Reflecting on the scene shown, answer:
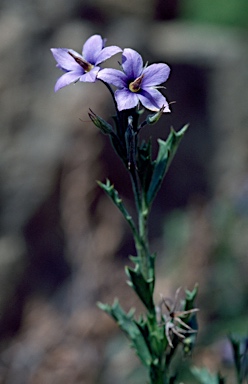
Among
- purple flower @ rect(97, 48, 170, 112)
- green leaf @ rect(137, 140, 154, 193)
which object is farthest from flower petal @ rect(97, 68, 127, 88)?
green leaf @ rect(137, 140, 154, 193)

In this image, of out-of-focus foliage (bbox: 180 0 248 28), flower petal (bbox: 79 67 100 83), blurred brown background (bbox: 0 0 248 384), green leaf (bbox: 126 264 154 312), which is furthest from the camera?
out-of-focus foliage (bbox: 180 0 248 28)

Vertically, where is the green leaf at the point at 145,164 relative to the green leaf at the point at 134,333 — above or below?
above

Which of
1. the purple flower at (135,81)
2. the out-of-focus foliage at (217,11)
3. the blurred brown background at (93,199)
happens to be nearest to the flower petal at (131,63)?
the purple flower at (135,81)

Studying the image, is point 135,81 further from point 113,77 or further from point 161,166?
point 161,166

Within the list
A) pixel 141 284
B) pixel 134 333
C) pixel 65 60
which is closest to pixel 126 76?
pixel 65 60

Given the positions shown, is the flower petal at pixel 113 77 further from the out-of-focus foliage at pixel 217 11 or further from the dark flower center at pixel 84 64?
the out-of-focus foliage at pixel 217 11

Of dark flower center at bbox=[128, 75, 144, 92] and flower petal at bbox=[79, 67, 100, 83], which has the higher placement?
flower petal at bbox=[79, 67, 100, 83]

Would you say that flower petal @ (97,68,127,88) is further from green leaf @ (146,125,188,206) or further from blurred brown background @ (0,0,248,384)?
blurred brown background @ (0,0,248,384)

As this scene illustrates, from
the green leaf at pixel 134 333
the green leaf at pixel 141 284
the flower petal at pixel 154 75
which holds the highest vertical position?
the flower petal at pixel 154 75

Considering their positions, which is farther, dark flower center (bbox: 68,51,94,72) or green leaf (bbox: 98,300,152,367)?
green leaf (bbox: 98,300,152,367)
